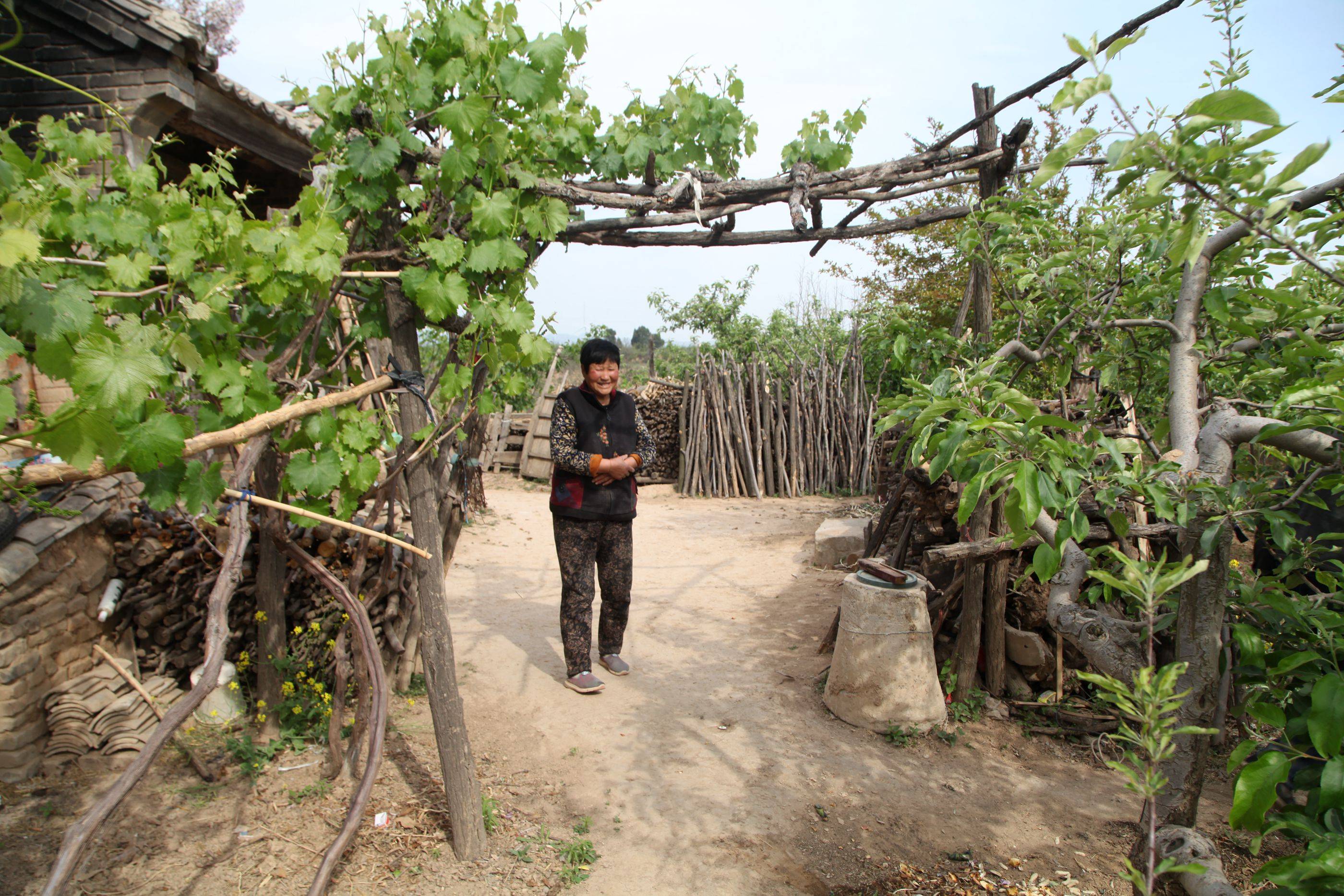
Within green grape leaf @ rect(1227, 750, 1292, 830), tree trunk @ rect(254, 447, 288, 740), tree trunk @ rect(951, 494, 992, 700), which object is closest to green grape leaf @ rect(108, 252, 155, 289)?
tree trunk @ rect(254, 447, 288, 740)

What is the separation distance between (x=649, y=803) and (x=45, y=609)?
2.61m

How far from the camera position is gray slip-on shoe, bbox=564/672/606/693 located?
152 inches

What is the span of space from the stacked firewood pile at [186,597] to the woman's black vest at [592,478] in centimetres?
78

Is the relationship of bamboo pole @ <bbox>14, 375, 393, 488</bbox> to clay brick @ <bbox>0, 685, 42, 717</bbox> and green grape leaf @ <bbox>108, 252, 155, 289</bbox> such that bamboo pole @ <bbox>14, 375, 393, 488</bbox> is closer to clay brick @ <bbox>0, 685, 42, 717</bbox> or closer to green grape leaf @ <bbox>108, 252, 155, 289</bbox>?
green grape leaf @ <bbox>108, 252, 155, 289</bbox>

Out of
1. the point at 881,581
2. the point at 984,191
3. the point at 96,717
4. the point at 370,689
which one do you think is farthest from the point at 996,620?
the point at 96,717

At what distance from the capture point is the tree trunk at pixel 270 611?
318cm

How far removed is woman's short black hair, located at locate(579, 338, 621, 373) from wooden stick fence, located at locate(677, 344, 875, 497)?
23.5 ft

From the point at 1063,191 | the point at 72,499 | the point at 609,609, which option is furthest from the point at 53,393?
the point at 1063,191

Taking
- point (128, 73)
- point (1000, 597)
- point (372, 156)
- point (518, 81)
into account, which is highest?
point (128, 73)

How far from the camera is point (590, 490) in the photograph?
3.73 m

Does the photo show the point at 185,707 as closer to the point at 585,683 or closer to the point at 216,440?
the point at 216,440

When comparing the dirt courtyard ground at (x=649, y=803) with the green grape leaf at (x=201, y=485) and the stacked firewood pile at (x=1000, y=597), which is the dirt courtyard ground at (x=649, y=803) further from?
the green grape leaf at (x=201, y=485)

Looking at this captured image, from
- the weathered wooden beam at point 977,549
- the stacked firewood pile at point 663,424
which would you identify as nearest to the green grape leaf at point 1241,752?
the weathered wooden beam at point 977,549

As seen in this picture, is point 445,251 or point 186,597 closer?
point 445,251
